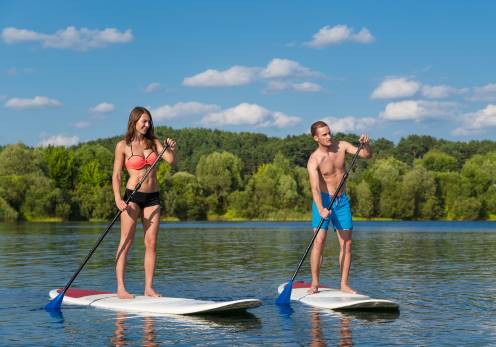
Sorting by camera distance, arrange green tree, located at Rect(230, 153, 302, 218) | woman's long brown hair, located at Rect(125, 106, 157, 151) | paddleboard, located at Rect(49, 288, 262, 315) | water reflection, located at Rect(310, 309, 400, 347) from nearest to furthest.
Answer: water reflection, located at Rect(310, 309, 400, 347), paddleboard, located at Rect(49, 288, 262, 315), woman's long brown hair, located at Rect(125, 106, 157, 151), green tree, located at Rect(230, 153, 302, 218)

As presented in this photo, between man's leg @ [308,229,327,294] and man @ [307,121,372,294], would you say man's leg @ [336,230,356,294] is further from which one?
man's leg @ [308,229,327,294]

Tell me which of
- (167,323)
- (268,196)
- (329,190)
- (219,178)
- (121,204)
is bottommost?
(167,323)

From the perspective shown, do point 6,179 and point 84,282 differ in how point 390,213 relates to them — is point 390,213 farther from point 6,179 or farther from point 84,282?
point 84,282

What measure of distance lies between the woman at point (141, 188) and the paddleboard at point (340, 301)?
2102 mm

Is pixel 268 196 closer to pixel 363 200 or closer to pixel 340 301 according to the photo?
pixel 363 200

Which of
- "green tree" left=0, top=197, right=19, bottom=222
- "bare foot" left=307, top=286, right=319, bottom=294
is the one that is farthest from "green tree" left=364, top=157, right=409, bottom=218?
"bare foot" left=307, top=286, right=319, bottom=294

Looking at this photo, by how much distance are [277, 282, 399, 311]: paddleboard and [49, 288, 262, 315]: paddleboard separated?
3.39 feet

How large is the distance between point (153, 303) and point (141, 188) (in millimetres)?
1583

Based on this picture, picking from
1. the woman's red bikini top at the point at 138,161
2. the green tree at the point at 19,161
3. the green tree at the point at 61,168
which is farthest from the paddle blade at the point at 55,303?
the green tree at the point at 61,168

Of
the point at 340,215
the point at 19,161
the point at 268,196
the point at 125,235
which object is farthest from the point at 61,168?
the point at 340,215

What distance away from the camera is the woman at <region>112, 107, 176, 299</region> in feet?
32.7

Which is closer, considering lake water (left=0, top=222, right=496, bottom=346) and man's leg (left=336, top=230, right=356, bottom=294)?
lake water (left=0, top=222, right=496, bottom=346)

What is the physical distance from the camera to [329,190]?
10.6 metres

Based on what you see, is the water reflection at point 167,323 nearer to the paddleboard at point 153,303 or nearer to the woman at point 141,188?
the paddleboard at point 153,303
